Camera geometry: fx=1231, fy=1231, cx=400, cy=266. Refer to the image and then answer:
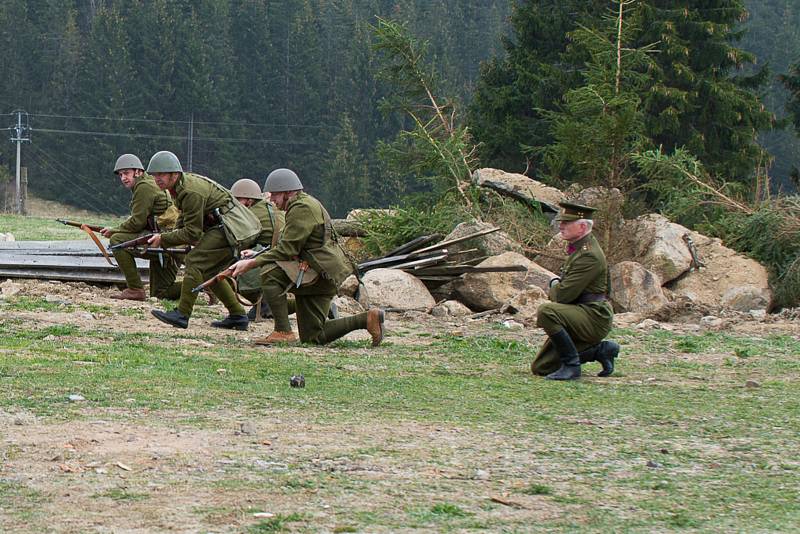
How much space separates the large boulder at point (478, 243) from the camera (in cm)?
1986

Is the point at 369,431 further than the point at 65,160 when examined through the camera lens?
No

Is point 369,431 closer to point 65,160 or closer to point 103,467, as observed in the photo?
point 103,467

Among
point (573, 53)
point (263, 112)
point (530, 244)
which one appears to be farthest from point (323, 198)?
point (530, 244)

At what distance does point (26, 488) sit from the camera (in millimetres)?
6191

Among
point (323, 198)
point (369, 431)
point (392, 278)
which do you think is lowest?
point (323, 198)

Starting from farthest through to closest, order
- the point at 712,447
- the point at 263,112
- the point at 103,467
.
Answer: the point at 263,112
the point at 712,447
the point at 103,467

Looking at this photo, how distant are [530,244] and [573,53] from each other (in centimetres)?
1772

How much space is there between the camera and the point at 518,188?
74.5 feet

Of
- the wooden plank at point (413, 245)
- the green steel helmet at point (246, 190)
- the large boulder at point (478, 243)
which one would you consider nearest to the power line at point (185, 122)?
the wooden plank at point (413, 245)

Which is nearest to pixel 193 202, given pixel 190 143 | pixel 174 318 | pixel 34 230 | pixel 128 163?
pixel 174 318

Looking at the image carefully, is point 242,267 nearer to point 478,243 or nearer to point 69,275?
point 69,275

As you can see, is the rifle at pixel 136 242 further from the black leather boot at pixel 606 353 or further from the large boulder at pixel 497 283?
the black leather boot at pixel 606 353

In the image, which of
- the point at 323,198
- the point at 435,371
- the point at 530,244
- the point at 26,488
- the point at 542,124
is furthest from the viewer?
the point at 323,198

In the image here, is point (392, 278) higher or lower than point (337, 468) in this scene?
lower
